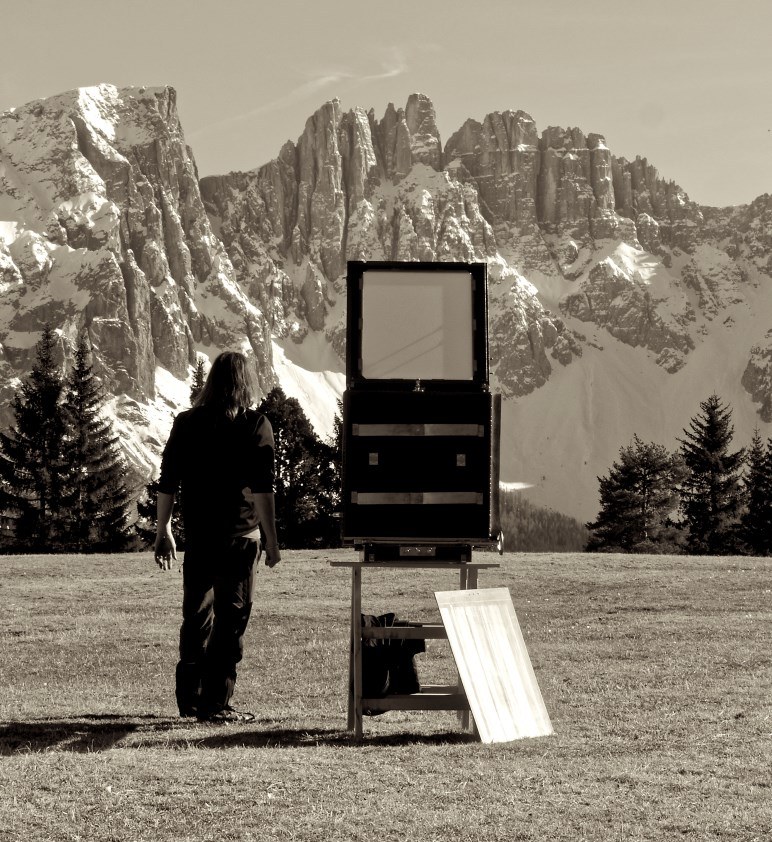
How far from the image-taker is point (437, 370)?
9062mm

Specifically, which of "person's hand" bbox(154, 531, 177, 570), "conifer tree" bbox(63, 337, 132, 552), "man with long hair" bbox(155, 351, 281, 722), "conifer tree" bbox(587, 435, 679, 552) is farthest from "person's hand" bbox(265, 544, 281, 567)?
"conifer tree" bbox(587, 435, 679, 552)

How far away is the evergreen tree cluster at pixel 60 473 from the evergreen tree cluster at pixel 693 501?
29.9 m

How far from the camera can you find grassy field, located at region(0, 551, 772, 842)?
6.36 meters

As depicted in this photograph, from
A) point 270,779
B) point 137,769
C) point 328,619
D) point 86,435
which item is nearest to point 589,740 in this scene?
point 270,779

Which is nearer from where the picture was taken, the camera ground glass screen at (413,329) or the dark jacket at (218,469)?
the camera ground glass screen at (413,329)

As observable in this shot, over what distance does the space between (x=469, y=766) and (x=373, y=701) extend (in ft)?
5.74

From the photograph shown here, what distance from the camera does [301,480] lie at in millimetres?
71625

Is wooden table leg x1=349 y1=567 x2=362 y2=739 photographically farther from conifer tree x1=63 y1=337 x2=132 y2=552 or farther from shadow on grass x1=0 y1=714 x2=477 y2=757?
conifer tree x1=63 y1=337 x2=132 y2=552

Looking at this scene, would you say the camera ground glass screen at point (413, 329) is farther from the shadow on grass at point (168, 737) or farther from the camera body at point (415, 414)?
the shadow on grass at point (168, 737)

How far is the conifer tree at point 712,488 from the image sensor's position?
7988 centimetres

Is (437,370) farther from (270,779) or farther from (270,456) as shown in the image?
(270,779)

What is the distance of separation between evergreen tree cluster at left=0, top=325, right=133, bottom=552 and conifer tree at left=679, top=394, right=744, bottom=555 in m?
35.9

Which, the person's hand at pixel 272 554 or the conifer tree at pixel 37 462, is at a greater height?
the conifer tree at pixel 37 462

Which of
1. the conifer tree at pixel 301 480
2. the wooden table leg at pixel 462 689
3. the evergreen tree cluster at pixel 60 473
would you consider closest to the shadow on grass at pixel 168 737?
the wooden table leg at pixel 462 689
